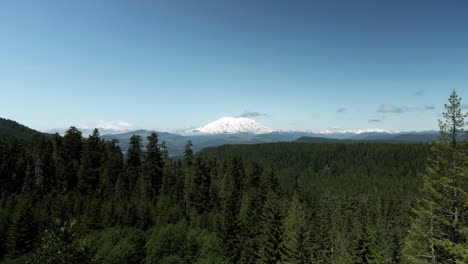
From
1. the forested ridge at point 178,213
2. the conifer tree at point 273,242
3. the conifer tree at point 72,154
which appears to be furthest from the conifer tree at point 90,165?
the conifer tree at point 273,242

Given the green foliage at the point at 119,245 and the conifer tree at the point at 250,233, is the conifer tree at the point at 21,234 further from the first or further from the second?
the conifer tree at the point at 250,233

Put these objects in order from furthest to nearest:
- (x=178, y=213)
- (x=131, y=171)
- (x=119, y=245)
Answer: (x=131, y=171)
(x=178, y=213)
(x=119, y=245)

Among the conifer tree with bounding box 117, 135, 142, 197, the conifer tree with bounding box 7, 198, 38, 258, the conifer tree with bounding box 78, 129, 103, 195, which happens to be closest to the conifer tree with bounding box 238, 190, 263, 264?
the conifer tree with bounding box 117, 135, 142, 197

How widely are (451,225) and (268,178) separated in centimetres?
7346

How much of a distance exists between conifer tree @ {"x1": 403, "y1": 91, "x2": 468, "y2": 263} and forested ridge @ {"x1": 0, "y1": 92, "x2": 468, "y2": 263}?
0.26ft

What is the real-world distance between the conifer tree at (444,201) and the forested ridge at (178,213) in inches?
3.1

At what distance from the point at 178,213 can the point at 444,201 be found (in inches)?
2582

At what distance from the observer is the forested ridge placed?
20547 mm

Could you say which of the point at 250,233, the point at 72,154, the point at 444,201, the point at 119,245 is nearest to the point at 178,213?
the point at 119,245

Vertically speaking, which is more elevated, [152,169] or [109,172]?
[152,169]

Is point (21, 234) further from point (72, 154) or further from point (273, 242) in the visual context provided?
point (273, 242)

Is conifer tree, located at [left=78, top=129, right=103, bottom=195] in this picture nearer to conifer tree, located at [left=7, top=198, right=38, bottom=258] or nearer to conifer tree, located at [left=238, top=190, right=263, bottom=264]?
conifer tree, located at [left=7, top=198, right=38, bottom=258]

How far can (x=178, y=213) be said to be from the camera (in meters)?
76.6

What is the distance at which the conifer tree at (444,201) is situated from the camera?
19344 millimetres
